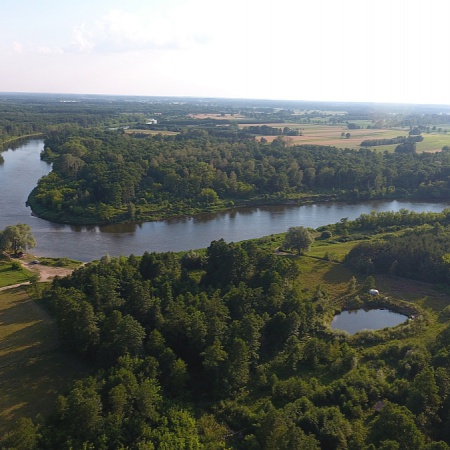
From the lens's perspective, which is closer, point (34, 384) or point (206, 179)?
point (34, 384)

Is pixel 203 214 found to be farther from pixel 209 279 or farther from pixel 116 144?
pixel 116 144

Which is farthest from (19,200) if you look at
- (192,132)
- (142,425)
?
(192,132)

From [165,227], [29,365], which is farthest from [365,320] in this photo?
[165,227]

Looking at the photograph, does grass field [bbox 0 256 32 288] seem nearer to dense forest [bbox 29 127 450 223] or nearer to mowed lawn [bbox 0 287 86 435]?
mowed lawn [bbox 0 287 86 435]

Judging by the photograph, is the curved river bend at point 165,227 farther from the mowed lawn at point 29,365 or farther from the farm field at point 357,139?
the farm field at point 357,139

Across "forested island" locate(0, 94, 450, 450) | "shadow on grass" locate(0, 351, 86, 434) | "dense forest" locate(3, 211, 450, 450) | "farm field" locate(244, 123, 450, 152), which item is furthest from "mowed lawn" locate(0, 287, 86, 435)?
"farm field" locate(244, 123, 450, 152)

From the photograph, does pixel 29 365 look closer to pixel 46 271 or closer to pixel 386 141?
pixel 46 271

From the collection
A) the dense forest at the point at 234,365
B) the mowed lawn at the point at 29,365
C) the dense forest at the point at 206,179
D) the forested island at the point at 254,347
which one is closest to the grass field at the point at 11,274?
the forested island at the point at 254,347
